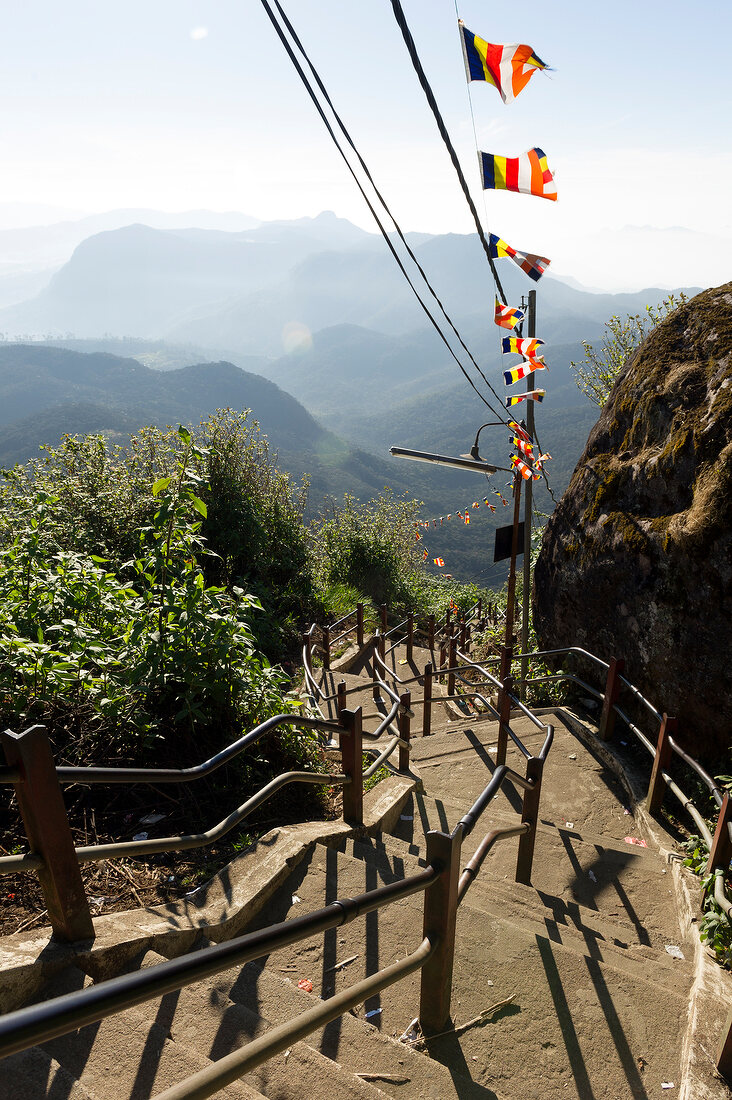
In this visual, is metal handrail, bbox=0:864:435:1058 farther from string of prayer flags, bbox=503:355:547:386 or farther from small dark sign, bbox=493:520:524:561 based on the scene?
string of prayer flags, bbox=503:355:547:386

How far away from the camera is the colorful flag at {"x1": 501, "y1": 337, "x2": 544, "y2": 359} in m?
7.03

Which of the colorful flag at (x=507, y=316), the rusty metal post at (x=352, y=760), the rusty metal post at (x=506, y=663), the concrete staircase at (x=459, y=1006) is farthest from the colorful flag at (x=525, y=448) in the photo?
the rusty metal post at (x=352, y=760)

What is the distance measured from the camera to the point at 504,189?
16.7ft

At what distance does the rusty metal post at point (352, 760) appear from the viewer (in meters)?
3.47

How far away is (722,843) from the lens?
120 inches

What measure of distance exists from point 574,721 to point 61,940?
4869 mm

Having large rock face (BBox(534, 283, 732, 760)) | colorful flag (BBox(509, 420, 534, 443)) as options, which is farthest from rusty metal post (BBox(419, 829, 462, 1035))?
colorful flag (BBox(509, 420, 534, 443))

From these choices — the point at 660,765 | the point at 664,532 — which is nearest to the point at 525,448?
the point at 664,532

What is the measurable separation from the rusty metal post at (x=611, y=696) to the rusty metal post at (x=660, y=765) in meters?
0.92

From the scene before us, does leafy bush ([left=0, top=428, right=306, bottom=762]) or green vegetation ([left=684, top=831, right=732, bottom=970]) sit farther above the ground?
leafy bush ([left=0, top=428, right=306, bottom=762])

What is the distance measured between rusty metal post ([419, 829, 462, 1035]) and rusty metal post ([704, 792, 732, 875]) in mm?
1589

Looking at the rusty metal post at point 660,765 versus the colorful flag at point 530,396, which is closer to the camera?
the rusty metal post at point 660,765

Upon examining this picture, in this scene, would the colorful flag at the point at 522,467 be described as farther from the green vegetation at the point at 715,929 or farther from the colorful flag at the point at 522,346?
the green vegetation at the point at 715,929

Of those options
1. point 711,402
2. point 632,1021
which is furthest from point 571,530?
A: point 632,1021
